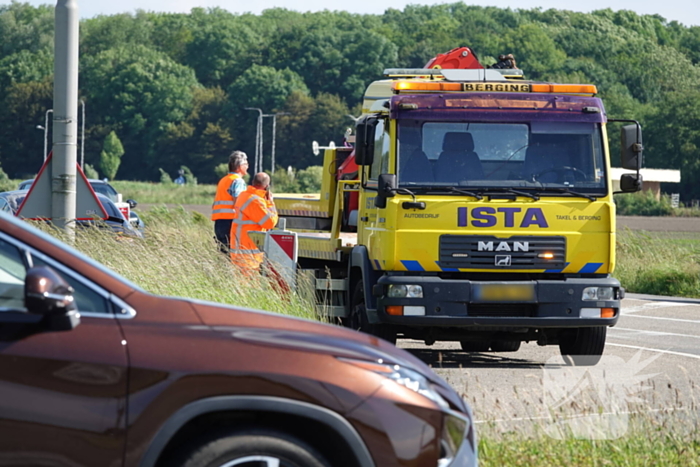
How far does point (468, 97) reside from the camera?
10.1 meters

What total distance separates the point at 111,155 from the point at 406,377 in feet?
378

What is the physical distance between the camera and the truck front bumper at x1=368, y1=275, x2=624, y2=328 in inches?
379

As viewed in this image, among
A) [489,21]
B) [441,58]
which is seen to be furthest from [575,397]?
[489,21]

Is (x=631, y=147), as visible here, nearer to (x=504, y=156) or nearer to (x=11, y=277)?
(x=504, y=156)

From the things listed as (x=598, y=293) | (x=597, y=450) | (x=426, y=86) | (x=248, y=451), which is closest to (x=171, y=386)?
(x=248, y=451)

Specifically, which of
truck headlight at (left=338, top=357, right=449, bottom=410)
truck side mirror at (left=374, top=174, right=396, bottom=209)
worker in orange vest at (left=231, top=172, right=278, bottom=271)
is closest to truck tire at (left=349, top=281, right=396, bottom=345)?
truck side mirror at (left=374, top=174, right=396, bottom=209)

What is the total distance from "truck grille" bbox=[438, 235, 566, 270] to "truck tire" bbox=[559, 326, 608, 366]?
3.00ft

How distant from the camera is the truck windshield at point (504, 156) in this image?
989 cm

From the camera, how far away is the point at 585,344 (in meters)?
10.4

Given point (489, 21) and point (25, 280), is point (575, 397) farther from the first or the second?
point (489, 21)

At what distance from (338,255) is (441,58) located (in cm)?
454

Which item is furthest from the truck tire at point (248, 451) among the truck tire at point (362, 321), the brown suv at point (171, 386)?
the truck tire at point (362, 321)

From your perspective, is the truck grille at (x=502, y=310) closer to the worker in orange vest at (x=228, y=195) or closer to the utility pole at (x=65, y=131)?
the utility pole at (x=65, y=131)

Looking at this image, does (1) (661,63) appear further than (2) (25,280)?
Yes
